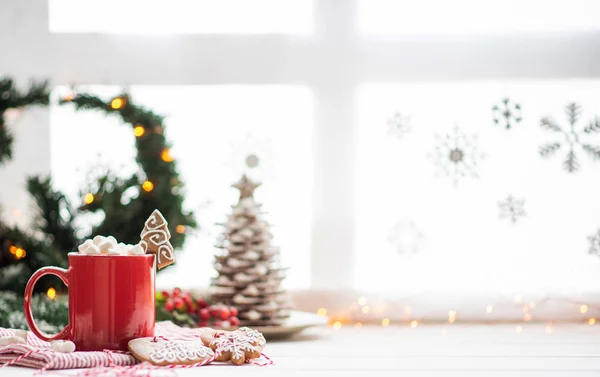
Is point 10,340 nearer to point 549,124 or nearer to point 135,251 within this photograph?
point 135,251

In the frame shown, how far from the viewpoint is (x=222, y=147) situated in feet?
5.75

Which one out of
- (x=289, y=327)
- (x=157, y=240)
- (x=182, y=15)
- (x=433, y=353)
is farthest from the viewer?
(x=182, y=15)

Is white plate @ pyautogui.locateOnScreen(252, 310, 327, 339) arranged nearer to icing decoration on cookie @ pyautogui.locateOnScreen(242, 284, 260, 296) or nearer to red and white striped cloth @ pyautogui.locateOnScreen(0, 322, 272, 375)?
icing decoration on cookie @ pyautogui.locateOnScreen(242, 284, 260, 296)

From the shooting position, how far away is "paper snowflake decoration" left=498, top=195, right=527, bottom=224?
173 cm

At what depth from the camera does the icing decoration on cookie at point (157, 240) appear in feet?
3.33

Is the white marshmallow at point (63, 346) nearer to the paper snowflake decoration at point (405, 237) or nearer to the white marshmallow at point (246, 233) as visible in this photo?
the white marshmallow at point (246, 233)

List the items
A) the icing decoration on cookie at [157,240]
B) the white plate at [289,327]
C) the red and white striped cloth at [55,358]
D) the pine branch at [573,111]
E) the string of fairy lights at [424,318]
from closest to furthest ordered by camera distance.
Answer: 1. the red and white striped cloth at [55,358]
2. the icing decoration on cookie at [157,240]
3. the white plate at [289,327]
4. the string of fairy lights at [424,318]
5. the pine branch at [573,111]

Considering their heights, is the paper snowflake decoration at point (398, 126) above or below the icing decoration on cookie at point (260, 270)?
above

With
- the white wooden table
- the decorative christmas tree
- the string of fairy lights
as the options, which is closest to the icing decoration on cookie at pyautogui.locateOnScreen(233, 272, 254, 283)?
the decorative christmas tree

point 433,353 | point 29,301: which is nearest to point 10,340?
point 29,301

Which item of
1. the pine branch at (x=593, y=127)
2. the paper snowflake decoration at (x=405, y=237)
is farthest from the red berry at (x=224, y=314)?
the pine branch at (x=593, y=127)

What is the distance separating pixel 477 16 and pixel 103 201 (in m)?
1.00

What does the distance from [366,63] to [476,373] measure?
0.98 metres

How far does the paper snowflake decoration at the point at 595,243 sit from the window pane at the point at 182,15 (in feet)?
2.80
